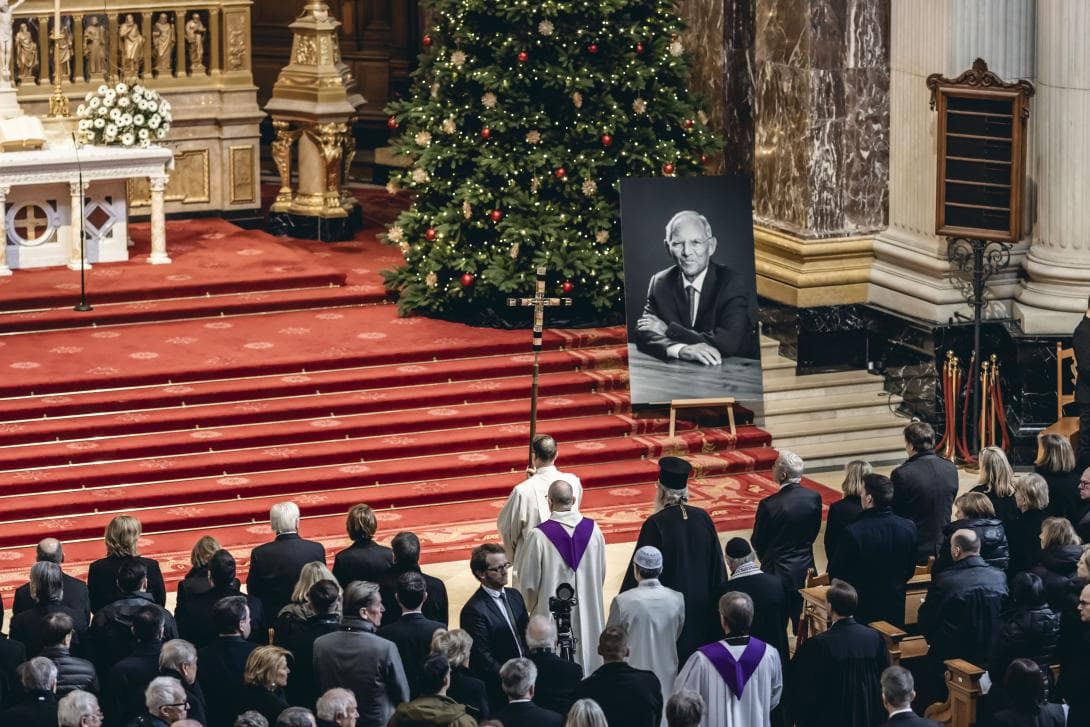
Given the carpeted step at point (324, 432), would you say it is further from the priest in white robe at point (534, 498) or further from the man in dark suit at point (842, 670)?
the man in dark suit at point (842, 670)

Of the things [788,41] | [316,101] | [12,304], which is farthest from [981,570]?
[316,101]

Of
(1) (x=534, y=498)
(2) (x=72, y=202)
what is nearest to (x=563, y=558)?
(1) (x=534, y=498)

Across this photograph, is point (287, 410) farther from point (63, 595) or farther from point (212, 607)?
point (212, 607)

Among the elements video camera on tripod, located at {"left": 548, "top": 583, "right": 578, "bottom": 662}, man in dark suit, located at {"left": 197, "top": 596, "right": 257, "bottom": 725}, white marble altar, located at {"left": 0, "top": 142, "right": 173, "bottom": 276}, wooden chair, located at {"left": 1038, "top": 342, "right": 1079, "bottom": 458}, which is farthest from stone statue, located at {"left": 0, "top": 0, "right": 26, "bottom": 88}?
man in dark suit, located at {"left": 197, "top": 596, "right": 257, "bottom": 725}

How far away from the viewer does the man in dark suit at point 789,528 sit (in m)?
12.2

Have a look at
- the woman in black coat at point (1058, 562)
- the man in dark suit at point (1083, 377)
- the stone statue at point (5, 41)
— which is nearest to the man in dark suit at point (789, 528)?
the woman in black coat at point (1058, 562)

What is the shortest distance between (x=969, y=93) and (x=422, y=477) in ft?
15.6

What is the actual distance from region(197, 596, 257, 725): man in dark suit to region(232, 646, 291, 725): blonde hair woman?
0.31 m

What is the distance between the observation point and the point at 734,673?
1015 centimetres

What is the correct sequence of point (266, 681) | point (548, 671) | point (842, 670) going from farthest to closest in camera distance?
point (842, 670) → point (548, 671) → point (266, 681)

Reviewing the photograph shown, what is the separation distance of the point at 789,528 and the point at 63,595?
3815 millimetres

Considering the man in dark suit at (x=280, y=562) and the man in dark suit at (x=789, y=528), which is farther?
the man in dark suit at (x=789, y=528)

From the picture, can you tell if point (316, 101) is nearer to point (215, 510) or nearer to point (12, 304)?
point (12, 304)

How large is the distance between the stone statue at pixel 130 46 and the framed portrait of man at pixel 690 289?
20.0 feet
